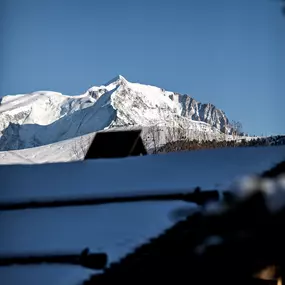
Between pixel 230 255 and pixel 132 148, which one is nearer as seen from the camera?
pixel 230 255

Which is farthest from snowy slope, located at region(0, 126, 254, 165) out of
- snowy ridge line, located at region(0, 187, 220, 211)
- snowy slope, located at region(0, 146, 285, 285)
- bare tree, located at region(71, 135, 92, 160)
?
snowy ridge line, located at region(0, 187, 220, 211)

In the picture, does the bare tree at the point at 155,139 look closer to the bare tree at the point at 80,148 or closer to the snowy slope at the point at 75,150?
the snowy slope at the point at 75,150

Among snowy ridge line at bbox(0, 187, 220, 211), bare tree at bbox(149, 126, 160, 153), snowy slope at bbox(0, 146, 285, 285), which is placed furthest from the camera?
bare tree at bbox(149, 126, 160, 153)

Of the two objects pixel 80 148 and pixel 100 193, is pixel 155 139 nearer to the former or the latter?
pixel 80 148

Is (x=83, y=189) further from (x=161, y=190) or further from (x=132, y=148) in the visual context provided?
(x=132, y=148)

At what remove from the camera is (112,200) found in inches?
194

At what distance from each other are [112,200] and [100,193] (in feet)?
0.54

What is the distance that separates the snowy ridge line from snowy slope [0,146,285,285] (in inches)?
3.0

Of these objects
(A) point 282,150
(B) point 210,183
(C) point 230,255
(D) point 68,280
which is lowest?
(D) point 68,280

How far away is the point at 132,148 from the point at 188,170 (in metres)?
1.71

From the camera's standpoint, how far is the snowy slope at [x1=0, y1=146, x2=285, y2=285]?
414cm

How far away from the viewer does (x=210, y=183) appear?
4.92 meters

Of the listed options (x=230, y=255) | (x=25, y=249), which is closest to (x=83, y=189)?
(x=25, y=249)

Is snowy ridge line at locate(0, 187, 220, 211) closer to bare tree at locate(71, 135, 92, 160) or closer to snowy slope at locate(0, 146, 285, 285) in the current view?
snowy slope at locate(0, 146, 285, 285)
